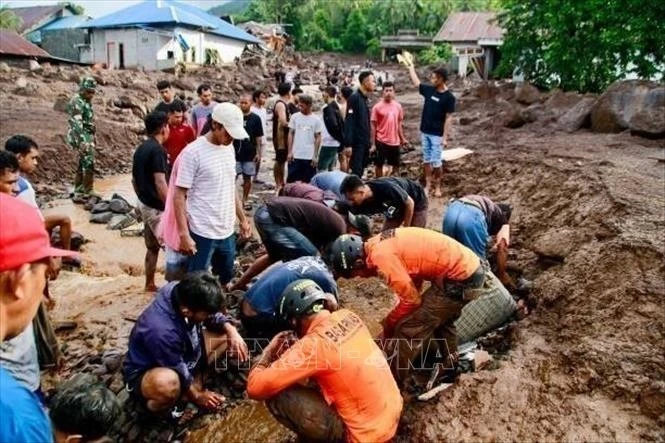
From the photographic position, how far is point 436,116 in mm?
8180

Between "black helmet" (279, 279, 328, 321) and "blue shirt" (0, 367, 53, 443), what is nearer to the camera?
"blue shirt" (0, 367, 53, 443)

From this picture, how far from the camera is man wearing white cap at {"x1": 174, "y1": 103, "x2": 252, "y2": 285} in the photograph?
431 cm

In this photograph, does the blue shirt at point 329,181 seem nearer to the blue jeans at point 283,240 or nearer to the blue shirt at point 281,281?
the blue jeans at point 283,240

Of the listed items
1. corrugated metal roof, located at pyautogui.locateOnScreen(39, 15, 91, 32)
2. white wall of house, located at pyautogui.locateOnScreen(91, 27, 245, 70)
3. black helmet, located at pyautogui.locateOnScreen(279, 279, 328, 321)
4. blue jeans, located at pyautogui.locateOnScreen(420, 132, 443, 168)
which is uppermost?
corrugated metal roof, located at pyautogui.locateOnScreen(39, 15, 91, 32)

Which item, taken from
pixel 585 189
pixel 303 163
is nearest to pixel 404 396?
pixel 585 189

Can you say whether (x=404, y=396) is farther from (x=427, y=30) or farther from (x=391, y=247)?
(x=427, y=30)

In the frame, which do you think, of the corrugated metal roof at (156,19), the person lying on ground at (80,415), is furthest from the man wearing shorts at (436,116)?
the corrugated metal roof at (156,19)

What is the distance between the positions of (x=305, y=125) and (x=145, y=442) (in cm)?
548

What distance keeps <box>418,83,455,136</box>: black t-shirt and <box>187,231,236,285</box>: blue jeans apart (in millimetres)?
4421

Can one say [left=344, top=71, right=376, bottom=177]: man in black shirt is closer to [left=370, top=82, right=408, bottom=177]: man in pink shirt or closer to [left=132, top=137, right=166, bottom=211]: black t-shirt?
[left=370, top=82, right=408, bottom=177]: man in pink shirt

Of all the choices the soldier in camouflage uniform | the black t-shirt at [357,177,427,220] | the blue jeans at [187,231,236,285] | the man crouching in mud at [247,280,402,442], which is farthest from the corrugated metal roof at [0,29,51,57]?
the man crouching in mud at [247,280,402,442]

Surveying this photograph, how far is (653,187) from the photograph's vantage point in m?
6.40

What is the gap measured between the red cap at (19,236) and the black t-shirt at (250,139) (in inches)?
274

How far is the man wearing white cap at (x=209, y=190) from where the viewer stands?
431 centimetres
